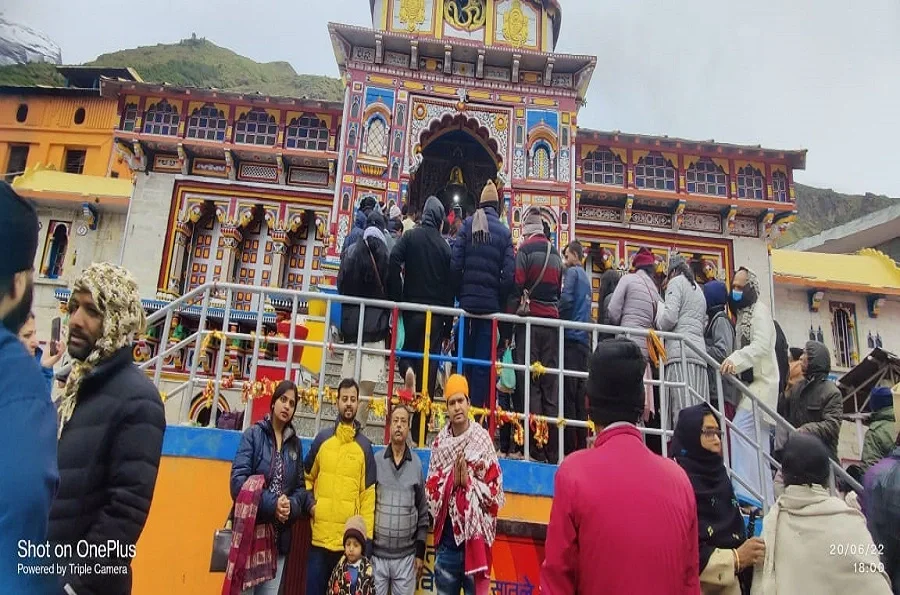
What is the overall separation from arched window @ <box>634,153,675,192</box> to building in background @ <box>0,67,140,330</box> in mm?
14358

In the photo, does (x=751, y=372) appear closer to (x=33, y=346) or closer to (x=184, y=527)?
(x=184, y=527)

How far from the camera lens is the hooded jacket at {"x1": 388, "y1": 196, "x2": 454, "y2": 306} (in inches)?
220

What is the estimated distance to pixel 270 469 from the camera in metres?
3.93

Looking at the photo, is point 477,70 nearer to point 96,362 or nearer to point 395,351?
point 395,351

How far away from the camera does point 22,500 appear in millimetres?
1209

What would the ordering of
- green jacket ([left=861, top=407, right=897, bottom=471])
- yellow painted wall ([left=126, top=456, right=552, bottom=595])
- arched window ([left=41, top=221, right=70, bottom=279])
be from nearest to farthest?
yellow painted wall ([left=126, top=456, right=552, bottom=595]) < green jacket ([left=861, top=407, right=897, bottom=471]) < arched window ([left=41, top=221, right=70, bottom=279])

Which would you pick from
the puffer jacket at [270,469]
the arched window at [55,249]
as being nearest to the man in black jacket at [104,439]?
the puffer jacket at [270,469]

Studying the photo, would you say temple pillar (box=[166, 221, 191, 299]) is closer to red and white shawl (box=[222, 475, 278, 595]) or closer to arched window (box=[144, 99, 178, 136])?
arched window (box=[144, 99, 178, 136])

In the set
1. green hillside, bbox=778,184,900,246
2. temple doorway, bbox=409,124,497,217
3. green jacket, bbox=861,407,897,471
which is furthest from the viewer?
green hillside, bbox=778,184,900,246

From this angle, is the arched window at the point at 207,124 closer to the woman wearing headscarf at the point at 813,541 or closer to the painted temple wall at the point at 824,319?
the woman wearing headscarf at the point at 813,541

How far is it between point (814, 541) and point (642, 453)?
1214 mm

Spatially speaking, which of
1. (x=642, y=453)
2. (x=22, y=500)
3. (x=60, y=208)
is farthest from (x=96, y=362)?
(x=60, y=208)

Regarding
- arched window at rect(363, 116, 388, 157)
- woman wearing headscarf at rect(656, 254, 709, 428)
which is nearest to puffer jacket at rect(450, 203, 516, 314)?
woman wearing headscarf at rect(656, 254, 709, 428)

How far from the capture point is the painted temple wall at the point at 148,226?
14.2 meters
